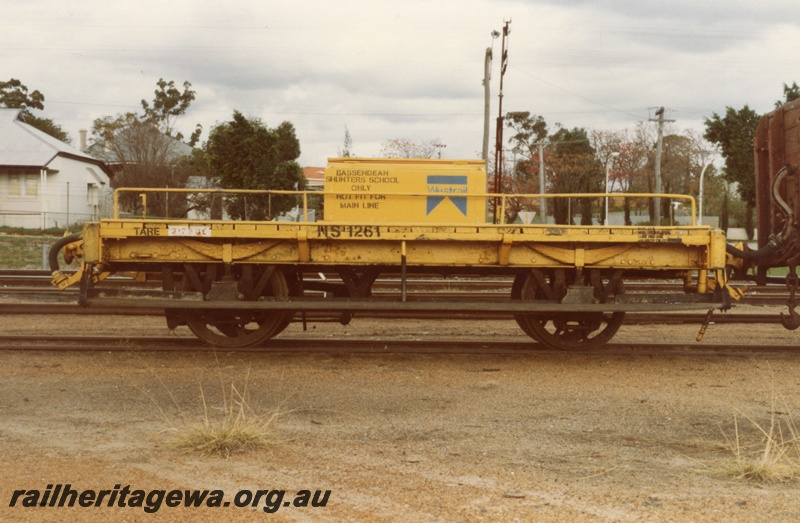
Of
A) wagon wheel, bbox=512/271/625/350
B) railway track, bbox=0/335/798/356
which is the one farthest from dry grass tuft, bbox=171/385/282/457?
wagon wheel, bbox=512/271/625/350

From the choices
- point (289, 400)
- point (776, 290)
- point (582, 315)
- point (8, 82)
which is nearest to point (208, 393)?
point (289, 400)

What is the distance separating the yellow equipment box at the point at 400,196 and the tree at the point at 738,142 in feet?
96.9

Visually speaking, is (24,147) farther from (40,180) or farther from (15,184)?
(40,180)

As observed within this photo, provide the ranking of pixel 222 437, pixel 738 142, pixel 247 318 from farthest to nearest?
pixel 738 142 < pixel 247 318 < pixel 222 437

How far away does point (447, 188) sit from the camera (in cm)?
952

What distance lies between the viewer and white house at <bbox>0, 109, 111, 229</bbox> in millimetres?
41906

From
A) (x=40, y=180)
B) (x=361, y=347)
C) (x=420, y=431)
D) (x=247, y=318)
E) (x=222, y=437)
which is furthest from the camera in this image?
(x=40, y=180)

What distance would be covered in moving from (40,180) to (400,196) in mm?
39645

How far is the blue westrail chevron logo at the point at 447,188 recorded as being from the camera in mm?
9461

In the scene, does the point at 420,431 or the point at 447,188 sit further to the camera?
the point at 447,188

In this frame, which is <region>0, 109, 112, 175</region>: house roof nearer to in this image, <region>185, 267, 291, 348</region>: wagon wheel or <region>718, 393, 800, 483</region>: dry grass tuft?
<region>185, 267, 291, 348</region>: wagon wheel

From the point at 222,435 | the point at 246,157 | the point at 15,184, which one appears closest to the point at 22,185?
the point at 15,184

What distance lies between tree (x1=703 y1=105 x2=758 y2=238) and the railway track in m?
27.9

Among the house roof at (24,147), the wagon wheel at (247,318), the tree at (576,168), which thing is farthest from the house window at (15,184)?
the wagon wheel at (247,318)
